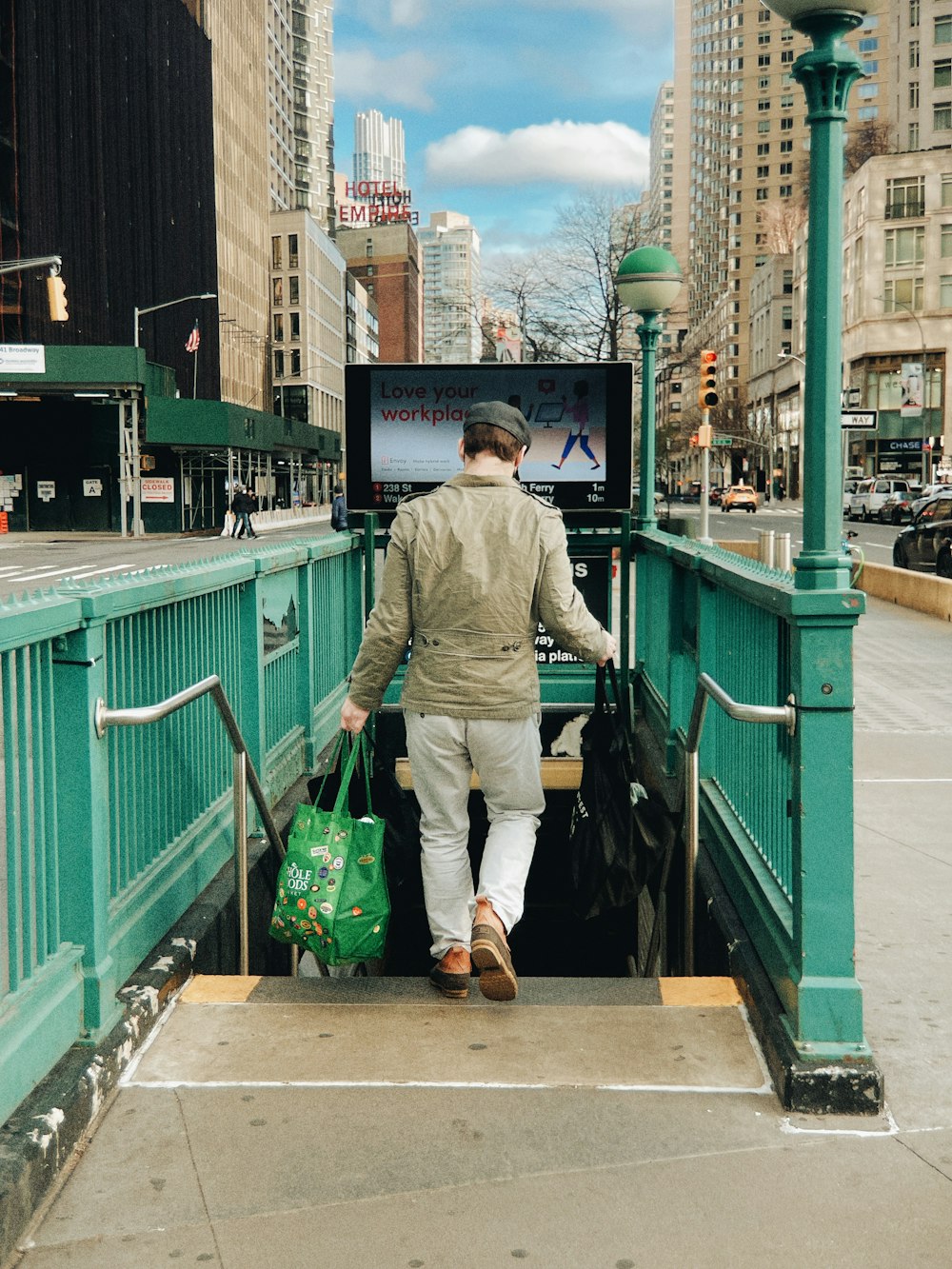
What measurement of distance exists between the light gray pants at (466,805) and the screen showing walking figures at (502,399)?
5.15 metres

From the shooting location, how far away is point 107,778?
154 inches

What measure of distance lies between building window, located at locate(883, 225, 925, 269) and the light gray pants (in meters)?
88.4

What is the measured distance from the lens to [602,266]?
48.1 metres

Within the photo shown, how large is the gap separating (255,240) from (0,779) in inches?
4405

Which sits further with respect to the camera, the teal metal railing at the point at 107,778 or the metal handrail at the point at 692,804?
the metal handrail at the point at 692,804

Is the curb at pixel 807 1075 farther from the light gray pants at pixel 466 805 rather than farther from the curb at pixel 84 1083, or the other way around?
the curb at pixel 84 1083

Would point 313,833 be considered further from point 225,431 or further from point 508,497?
point 225,431

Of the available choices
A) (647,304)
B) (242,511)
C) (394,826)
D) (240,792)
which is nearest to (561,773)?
(394,826)

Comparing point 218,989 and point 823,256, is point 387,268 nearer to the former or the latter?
point 218,989

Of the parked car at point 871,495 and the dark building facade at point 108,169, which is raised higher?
the dark building facade at point 108,169

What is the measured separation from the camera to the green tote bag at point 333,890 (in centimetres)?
453

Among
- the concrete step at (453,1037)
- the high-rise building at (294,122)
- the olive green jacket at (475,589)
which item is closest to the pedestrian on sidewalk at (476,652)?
the olive green jacket at (475,589)

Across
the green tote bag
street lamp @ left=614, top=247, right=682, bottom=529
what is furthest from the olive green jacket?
street lamp @ left=614, top=247, right=682, bottom=529

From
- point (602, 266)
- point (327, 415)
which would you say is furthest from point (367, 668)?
point (327, 415)
